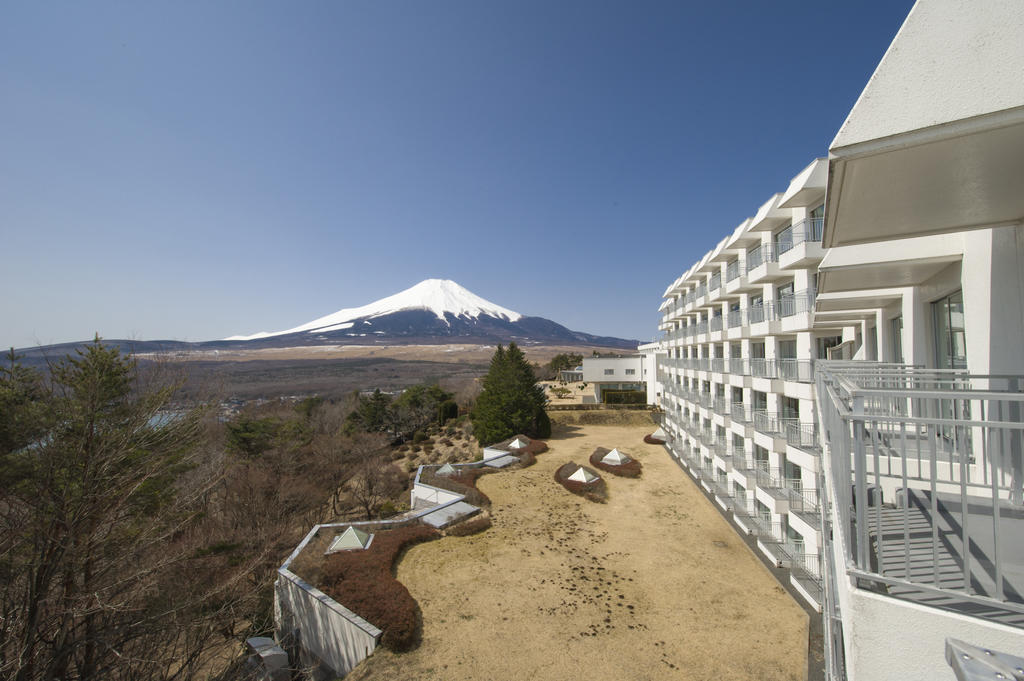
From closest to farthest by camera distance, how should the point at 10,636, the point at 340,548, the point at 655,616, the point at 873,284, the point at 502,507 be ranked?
the point at 10,636, the point at 873,284, the point at 655,616, the point at 340,548, the point at 502,507

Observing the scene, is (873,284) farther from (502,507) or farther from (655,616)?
(502,507)

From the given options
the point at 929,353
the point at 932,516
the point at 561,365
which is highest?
the point at 929,353

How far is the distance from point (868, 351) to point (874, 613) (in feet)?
45.1

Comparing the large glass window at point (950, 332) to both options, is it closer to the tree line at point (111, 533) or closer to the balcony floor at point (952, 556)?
the balcony floor at point (952, 556)

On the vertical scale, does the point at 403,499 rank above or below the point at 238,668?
below

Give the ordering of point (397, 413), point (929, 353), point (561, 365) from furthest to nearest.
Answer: point (561, 365) → point (397, 413) → point (929, 353)

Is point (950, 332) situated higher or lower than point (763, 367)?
higher

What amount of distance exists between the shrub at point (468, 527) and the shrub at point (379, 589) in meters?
1.76

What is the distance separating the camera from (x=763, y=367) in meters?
15.6

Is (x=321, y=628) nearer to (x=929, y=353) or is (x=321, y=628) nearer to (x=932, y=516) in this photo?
(x=932, y=516)

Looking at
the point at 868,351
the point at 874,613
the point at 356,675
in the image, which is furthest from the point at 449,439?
the point at 874,613

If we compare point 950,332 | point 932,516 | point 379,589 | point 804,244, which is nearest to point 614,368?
point 804,244

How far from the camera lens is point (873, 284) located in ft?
23.8

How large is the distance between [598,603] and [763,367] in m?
10.5
